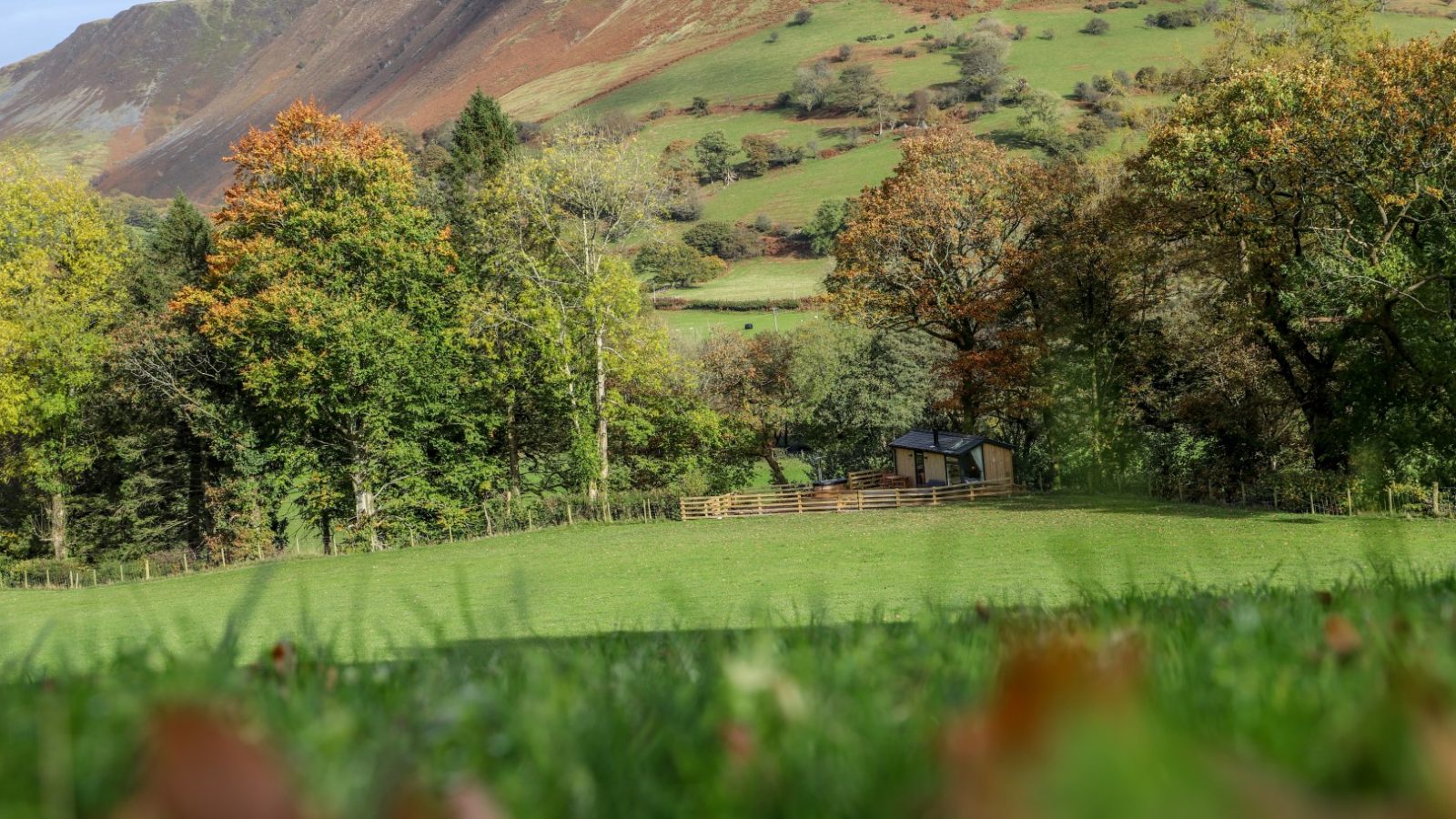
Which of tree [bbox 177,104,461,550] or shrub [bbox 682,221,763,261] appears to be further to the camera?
shrub [bbox 682,221,763,261]

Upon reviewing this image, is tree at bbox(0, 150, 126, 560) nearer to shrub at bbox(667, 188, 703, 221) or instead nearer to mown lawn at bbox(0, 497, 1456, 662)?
mown lawn at bbox(0, 497, 1456, 662)

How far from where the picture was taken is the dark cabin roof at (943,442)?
35.0 m

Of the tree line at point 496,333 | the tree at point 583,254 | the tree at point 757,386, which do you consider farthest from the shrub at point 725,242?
the tree at point 583,254

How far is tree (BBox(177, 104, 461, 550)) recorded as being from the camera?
32625 mm

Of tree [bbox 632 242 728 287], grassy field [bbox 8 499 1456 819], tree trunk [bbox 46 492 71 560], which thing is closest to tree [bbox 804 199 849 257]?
tree [bbox 632 242 728 287]

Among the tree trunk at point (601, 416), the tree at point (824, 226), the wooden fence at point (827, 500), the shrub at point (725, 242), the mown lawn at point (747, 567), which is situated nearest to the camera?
the mown lawn at point (747, 567)

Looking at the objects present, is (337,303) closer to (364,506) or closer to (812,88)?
(364,506)

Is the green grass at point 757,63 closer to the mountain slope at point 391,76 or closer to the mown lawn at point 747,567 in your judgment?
the mountain slope at point 391,76

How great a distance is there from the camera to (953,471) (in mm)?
36156

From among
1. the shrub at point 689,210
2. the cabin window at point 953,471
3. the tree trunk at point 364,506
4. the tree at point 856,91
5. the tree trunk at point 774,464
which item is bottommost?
the tree trunk at point 774,464

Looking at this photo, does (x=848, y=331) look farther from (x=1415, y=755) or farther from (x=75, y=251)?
(x=1415, y=755)

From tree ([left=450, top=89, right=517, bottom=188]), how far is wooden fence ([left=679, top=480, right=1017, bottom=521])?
14.9 meters

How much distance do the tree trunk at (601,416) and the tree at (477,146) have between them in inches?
329

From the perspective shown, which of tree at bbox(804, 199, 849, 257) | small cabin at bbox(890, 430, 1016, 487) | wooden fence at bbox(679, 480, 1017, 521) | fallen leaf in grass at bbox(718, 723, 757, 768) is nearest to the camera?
fallen leaf in grass at bbox(718, 723, 757, 768)
